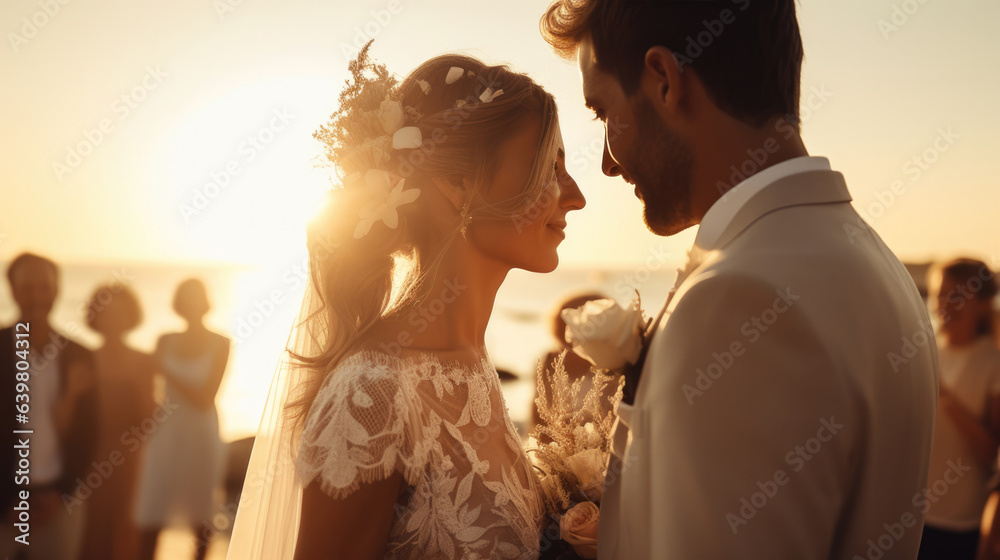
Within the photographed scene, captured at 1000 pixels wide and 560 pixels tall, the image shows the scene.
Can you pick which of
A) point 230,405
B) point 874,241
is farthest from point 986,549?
point 230,405

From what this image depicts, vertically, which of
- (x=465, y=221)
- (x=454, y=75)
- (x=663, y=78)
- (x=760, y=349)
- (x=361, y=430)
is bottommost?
(x=361, y=430)

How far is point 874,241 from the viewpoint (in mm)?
1541

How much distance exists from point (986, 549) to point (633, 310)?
3256mm

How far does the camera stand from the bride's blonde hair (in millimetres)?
2266

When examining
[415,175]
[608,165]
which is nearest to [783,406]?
[608,165]

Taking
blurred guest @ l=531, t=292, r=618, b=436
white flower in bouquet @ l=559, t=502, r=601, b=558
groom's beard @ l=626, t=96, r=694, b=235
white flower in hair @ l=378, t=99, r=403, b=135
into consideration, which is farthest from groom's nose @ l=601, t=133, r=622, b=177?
blurred guest @ l=531, t=292, r=618, b=436

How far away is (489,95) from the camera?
2281 mm

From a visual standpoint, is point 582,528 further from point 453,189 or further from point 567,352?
point 567,352

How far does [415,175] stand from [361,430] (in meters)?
0.90

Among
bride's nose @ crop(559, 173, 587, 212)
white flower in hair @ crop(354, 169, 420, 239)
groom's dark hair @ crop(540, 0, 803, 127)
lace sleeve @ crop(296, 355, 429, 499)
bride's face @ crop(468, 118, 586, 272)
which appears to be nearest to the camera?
groom's dark hair @ crop(540, 0, 803, 127)

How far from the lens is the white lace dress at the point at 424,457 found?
6.01 feet

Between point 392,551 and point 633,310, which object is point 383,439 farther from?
point 633,310

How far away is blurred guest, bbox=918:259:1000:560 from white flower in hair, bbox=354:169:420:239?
3.24 meters

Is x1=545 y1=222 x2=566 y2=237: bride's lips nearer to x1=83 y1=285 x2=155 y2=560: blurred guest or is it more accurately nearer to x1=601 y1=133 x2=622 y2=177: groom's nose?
x1=601 y1=133 x2=622 y2=177: groom's nose
